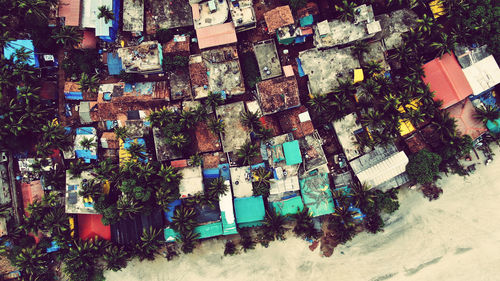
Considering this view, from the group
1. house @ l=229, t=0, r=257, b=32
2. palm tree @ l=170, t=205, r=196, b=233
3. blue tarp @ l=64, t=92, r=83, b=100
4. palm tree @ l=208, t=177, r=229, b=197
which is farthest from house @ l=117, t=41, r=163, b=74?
palm tree @ l=170, t=205, r=196, b=233

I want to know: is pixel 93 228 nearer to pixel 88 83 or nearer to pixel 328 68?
pixel 88 83

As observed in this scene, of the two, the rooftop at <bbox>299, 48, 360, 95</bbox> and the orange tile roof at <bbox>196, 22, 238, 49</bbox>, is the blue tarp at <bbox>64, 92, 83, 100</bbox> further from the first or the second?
the rooftop at <bbox>299, 48, 360, 95</bbox>

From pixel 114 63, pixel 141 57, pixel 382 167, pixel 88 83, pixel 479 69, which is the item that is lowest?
pixel 382 167

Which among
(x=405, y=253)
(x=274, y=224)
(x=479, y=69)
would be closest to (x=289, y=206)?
(x=274, y=224)

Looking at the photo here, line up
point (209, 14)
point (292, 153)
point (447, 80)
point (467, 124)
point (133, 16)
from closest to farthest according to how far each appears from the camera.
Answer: point (447, 80)
point (292, 153)
point (467, 124)
point (209, 14)
point (133, 16)

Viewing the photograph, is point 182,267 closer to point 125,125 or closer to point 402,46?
point 125,125

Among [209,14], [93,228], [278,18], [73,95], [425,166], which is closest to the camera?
[425,166]
